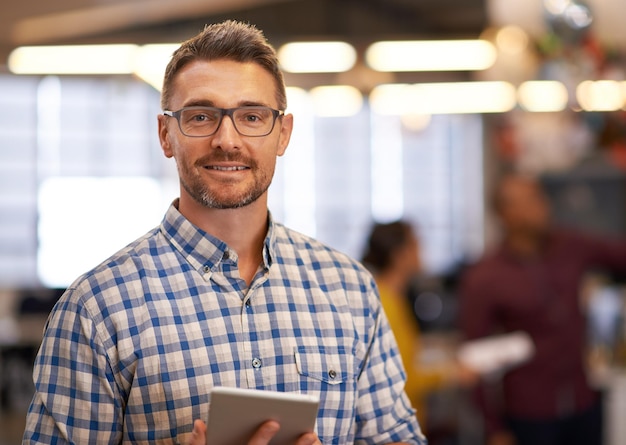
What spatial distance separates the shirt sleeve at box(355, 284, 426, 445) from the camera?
1805mm

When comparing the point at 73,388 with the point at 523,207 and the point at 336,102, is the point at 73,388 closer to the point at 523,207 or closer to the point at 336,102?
the point at 523,207

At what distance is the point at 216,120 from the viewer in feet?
5.32

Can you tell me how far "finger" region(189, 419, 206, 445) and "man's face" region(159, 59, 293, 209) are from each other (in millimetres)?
367

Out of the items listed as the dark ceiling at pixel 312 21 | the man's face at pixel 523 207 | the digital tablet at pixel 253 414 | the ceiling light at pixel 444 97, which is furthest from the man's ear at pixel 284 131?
the ceiling light at pixel 444 97

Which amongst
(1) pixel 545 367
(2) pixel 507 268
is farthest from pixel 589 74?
(1) pixel 545 367

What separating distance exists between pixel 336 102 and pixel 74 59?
5.23m

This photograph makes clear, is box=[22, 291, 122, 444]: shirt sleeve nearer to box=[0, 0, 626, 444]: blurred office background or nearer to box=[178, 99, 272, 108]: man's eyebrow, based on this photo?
box=[178, 99, 272, 108]: man's eyebrow

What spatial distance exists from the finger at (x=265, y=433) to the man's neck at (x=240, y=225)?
1.11ft

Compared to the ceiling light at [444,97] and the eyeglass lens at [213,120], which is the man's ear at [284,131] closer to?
the eyeglass lens at [213,120]

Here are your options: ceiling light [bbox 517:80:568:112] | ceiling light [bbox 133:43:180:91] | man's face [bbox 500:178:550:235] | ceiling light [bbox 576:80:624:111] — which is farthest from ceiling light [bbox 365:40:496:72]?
man's face [bbox 500:178:550:235]

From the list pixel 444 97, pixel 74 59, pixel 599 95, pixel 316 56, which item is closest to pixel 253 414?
pixel 599 95

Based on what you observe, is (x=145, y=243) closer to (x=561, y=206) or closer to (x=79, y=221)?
(x=561, y=206)

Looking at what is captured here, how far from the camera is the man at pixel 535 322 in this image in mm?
4164

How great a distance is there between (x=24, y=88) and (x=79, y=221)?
160 cm
